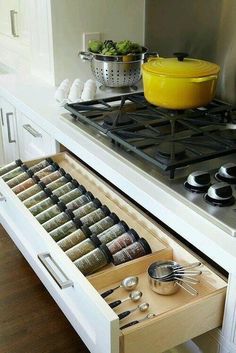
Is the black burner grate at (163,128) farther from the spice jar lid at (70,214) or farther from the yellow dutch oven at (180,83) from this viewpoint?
the spice jar lid at (70,214)

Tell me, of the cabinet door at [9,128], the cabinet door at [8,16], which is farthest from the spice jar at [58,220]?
the cabinet door at [8,16]

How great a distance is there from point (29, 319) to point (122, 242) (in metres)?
0.67

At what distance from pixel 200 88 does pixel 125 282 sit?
25.6 inches

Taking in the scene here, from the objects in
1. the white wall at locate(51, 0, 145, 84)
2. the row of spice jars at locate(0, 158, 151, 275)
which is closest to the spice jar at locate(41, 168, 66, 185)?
the row of spice jars at locate(0, 158, 151, 275)

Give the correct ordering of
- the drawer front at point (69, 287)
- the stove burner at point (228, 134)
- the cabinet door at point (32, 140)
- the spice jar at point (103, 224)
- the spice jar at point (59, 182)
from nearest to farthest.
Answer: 1. the drawer front at point (69, 287)
2. the spice jar at point (103, 224)
3. the stove burner at point (228, 134)
4. the spice jar at point (59, 182)
5. the cabinet door at point (32, 140)

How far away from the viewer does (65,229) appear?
3.92 ft

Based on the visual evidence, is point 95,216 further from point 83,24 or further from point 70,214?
point 83,24

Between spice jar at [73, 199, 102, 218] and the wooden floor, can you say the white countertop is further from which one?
the wooden floor

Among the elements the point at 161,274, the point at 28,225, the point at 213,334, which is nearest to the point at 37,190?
the point at 28,225

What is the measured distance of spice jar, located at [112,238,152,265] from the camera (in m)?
1.10

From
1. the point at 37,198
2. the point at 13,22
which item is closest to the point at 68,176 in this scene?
the point at 37,198

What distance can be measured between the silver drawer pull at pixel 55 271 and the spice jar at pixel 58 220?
109 mm

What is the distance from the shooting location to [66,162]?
1.59 m

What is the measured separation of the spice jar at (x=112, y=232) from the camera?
117 centimetres
